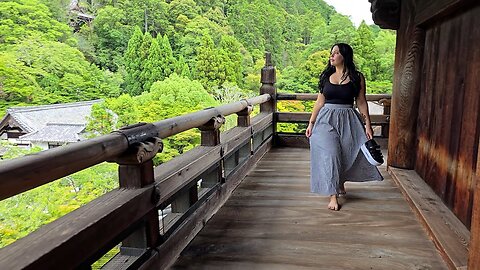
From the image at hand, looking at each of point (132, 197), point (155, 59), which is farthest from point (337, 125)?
point (155, 59)

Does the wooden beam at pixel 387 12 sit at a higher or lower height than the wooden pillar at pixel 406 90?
higher

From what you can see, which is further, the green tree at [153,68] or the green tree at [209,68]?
the green tree at [209,68]

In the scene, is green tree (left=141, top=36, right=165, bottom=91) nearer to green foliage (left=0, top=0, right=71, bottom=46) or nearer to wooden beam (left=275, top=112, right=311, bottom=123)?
green foliage (left=0, top=0, right=71, bottom=46)

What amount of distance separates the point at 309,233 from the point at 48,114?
900 inches

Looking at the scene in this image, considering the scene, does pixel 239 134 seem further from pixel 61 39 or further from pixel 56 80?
pixel 61 39

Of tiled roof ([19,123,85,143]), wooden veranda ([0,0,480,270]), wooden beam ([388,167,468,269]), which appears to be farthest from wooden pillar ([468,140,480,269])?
tiled roof ([19,123,85,143])

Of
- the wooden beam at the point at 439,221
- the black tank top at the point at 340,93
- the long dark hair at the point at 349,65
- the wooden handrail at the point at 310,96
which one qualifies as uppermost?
the long dark hair at the point at 349,65

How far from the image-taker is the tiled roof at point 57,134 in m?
20.2

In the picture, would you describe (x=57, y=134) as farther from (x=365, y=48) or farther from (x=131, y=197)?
(x=131, y=197)

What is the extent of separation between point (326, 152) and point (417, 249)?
2.96 ft

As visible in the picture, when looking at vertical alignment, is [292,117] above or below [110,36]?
below

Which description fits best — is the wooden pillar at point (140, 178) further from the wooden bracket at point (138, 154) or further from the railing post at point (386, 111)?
the railing post at point (386, 111)

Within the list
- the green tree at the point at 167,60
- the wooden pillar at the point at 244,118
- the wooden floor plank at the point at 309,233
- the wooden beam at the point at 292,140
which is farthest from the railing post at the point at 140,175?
the green tree at the point at 167,60

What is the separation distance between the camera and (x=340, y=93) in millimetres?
2754
